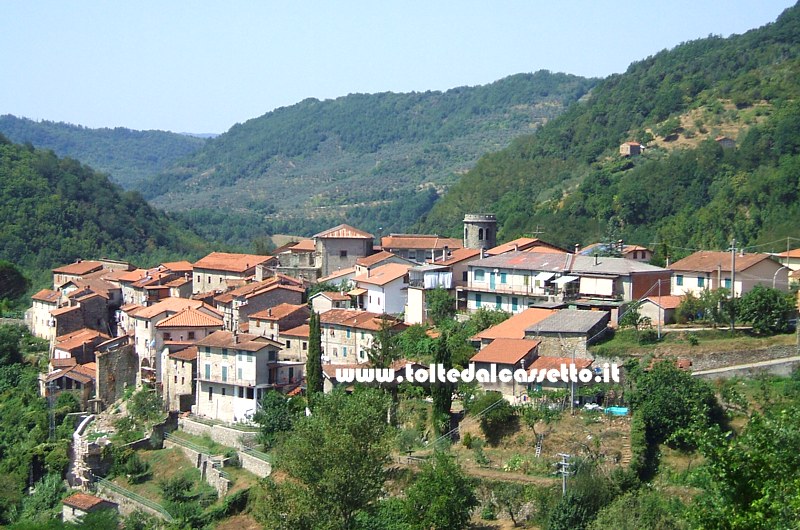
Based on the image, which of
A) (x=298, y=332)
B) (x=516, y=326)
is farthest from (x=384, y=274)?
(x=516, y=326)

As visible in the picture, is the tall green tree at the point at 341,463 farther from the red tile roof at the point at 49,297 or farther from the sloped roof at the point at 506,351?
the red tile roof at the point at 49,297

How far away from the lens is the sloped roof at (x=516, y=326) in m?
37.5

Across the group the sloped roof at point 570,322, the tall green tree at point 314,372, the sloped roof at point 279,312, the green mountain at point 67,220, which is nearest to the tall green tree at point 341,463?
the tall green tree at point 314,372

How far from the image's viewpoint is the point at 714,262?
40938 millimetres

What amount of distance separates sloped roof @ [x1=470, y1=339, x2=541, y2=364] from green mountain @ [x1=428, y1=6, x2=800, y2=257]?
725 inches

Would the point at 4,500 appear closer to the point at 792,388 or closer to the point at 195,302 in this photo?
the point at 195,302

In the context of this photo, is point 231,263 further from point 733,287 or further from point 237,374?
point 733,287

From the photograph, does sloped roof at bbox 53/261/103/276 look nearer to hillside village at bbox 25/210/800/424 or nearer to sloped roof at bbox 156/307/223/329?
hillside village at bbox 25/210/800/424

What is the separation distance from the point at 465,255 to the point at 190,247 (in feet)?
197

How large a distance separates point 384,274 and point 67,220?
52.2 metres

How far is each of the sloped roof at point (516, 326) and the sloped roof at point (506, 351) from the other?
857mm

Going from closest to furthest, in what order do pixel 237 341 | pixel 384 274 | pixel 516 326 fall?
pixel 516 326, pixel 237 341, pixel 384 274

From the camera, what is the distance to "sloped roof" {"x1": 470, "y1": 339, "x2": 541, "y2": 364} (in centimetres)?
3500

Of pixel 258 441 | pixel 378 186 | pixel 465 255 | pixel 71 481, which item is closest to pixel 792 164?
pixel 465 255
